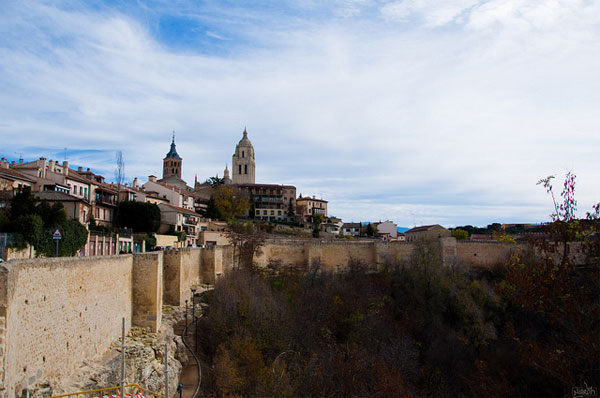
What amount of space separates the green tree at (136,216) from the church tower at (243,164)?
57.3m

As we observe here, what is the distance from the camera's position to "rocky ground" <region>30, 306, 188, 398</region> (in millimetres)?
9367

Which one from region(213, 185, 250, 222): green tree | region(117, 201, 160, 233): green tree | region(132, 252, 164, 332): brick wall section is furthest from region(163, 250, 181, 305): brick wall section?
region(213, 185, 250, 222): green tree

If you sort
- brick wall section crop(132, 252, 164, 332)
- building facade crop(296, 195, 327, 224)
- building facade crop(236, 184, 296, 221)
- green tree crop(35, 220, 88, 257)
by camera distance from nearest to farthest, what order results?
brick wall section crop(132, 252, 164, 332) → green tree crop(35, 220, 88, 257) → building facade crop(236, 184, 296, 221) → building facade crop(296, 195, 327, 224)

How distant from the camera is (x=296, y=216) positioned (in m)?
74.4

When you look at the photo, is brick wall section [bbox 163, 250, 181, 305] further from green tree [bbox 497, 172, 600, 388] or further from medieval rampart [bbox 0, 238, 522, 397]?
green tree [bbox 497, 172, 600, 388]

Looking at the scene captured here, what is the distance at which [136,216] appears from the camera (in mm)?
31922

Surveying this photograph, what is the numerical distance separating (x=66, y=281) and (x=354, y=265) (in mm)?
30464

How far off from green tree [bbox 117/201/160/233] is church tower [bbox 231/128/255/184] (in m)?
57.3

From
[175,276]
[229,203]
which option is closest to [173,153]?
[229,203]

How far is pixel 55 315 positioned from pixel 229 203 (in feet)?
157

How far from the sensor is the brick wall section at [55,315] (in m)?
7.48

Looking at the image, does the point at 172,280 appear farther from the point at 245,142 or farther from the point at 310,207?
the point at 245,142

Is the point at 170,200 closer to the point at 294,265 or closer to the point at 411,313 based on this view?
the point at 294,265

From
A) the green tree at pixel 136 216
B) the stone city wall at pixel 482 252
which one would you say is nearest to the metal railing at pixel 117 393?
the green tree at pixel 136 216
